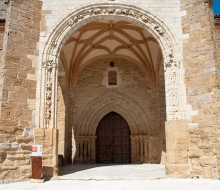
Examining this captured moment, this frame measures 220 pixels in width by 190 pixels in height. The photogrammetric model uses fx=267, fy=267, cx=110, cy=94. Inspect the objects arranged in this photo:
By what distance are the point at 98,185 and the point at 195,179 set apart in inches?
91.7

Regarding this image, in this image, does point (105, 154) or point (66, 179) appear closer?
point (66, 179)

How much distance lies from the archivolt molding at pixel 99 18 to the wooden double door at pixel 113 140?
462 cm

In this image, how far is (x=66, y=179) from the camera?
627 cm

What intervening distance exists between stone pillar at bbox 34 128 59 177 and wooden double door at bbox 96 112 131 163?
4712 mm

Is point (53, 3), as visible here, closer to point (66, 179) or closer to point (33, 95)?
point (33, 95)

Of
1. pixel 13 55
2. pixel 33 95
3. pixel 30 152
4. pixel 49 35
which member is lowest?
pixel 30 152

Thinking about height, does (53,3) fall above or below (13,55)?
above

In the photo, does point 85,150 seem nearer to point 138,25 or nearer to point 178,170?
Result: point 178,170

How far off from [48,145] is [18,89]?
157 centimetres

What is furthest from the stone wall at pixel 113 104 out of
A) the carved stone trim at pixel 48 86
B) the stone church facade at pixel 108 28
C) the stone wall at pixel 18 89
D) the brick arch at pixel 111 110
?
the stone wall at pixel 18 89

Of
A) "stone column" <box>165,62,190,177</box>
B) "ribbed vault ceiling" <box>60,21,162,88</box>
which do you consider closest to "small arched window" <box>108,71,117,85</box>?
"ribbed vault ceiling" <box>60,21,162,88</box>

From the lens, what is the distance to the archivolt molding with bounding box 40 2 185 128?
6.85m

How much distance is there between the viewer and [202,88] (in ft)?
22.0

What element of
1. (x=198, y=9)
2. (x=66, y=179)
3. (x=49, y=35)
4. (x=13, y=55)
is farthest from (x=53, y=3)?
(x=66, y=179)
